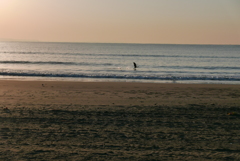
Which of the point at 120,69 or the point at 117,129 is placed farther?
the point at 120,69

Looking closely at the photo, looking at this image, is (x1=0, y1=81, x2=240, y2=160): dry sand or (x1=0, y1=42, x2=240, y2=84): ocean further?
(x1=0, y1=42, x2=240, y2=84): ocean

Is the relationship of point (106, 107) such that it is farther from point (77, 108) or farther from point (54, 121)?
point (54, 121)

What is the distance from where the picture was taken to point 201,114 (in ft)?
28.6

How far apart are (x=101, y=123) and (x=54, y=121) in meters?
1.34

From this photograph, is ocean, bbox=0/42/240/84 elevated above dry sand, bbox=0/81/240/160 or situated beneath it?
elevated above

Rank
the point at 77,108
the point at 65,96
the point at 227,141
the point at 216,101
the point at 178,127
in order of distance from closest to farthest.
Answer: the point at 227,141 < the point at 178,127 < the point at 77,108 < the point at 216,101 < the point at 65,96

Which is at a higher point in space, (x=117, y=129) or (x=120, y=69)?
(x=120, y=69)

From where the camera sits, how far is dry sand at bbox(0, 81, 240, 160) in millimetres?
5305

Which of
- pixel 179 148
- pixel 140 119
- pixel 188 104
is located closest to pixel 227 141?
pixel 179 148

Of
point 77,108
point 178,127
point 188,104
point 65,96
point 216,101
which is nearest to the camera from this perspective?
point 178,127

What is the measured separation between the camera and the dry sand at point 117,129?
530cm

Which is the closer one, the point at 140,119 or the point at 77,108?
the point at 140,119

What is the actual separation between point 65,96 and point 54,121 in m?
4.60

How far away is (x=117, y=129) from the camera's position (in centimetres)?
682
